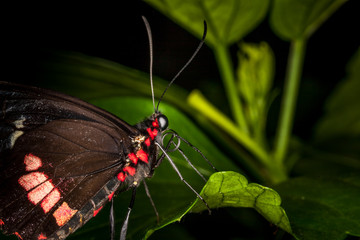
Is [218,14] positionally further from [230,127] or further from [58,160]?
[58,160]

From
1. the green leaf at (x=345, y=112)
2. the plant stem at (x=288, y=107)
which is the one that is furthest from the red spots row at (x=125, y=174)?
the green leaf at (x=345, y=112)

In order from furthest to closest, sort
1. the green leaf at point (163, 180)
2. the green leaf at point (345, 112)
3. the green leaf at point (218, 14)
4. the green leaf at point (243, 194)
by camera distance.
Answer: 1. the green leaf at point (345, 112)
2. the green leaf at point (218, 14)
3. the green leaf at point (163, 180)
4. the green leaf at point (243, 194)

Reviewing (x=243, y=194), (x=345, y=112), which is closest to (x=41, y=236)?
(x=243, y=194)

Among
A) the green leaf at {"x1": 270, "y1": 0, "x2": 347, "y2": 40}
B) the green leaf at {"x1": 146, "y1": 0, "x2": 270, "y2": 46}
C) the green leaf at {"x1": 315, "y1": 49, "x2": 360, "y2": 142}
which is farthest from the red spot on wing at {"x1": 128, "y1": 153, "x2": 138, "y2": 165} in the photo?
the green leaf at {"x1": 315, "y1": 49, "x2": 360, "y2": 142}

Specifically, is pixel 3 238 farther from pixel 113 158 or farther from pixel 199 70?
pixel 199 70

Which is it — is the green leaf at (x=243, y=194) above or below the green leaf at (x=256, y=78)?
below

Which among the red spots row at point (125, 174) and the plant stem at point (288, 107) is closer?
the red spots row at point (125, 174)

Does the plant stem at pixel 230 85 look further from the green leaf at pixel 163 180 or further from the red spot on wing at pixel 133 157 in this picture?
the red spot on wing at pixel 133 157
